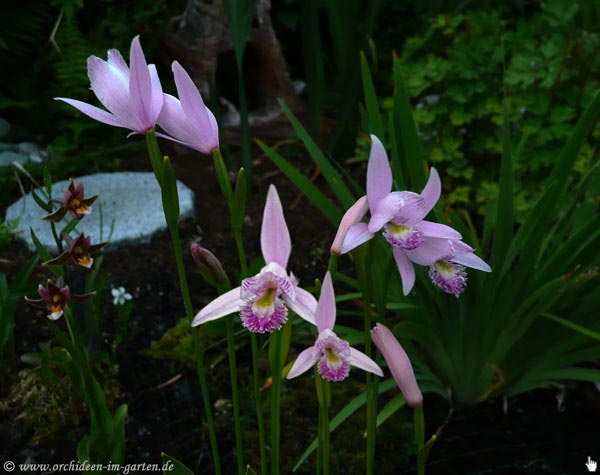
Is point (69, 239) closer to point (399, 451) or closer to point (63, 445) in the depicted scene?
point (63, 445)

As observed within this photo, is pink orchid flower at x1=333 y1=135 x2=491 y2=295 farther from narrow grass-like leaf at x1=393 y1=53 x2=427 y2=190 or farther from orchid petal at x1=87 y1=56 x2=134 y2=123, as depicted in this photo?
narrow grass-like leaf at x1=393 y1=53 x2=427 y2=190

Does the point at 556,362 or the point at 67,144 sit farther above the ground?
the point at 556,362

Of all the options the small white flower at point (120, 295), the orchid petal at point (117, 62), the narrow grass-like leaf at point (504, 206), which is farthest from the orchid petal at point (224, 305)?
the small white flower at point (120, 295)

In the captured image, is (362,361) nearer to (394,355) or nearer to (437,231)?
(394,355)

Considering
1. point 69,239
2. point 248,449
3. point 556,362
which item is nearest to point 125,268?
point 248,449

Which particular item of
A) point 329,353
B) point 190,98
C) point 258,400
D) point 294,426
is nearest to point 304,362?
point 329,353
